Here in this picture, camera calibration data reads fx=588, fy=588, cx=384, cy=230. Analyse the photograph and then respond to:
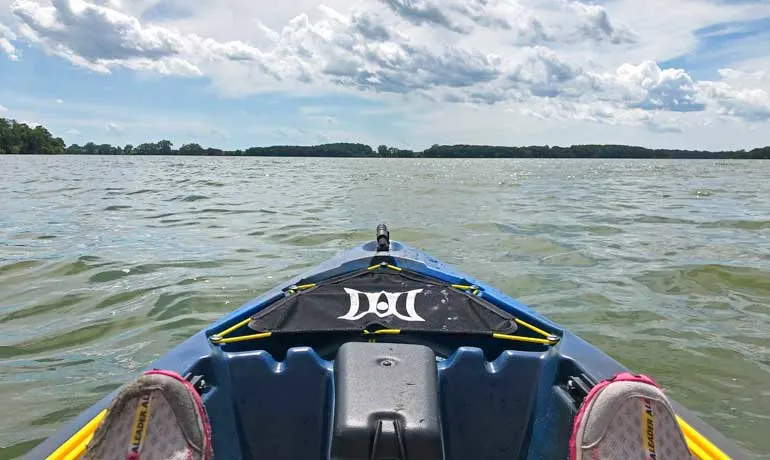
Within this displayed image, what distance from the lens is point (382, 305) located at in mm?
3484

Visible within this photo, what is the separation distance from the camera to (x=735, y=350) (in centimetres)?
539

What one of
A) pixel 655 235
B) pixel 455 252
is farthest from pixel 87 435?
pixel 655 235

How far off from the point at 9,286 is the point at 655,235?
35.6ft

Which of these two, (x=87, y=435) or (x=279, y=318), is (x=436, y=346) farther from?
(x=87, y=435)

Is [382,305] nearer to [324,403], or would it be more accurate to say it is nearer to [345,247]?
[324,403]

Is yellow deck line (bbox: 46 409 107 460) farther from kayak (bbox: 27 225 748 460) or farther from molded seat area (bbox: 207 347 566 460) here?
molded seat area (bbox: 207 347 566 460)

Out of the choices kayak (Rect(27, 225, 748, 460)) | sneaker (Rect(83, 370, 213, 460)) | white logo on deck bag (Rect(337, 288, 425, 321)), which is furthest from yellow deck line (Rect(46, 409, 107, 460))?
white logo on deck bag (Rect(337, 288, 425, 321))

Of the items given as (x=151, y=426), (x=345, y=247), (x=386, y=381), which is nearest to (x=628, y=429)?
(x=386, y=381)

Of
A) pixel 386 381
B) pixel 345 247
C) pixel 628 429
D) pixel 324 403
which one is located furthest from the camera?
pixel 345 247

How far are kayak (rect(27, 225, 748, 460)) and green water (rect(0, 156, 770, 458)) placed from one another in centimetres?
173

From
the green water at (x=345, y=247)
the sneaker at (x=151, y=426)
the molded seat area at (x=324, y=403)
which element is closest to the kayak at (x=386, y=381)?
the molded seat area at (x=324, y=403)

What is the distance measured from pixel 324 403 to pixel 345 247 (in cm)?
789

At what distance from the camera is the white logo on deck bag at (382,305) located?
11.0 feet

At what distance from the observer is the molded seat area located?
2.67 m
